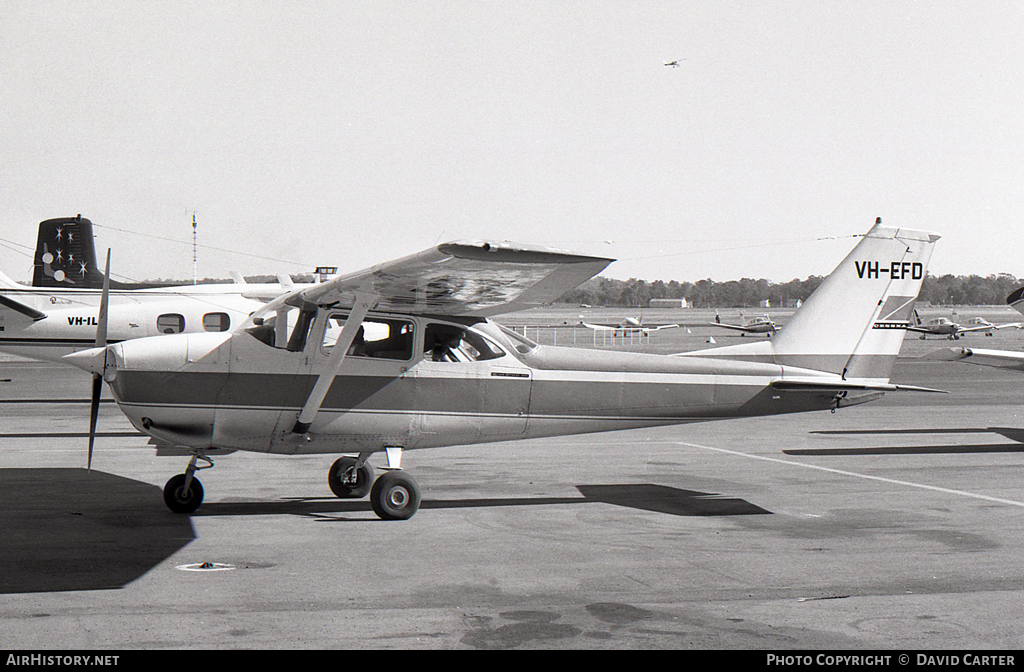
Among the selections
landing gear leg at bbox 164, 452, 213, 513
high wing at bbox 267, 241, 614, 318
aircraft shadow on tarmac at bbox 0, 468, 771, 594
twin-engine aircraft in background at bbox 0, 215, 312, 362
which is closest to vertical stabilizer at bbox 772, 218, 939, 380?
aircraft shadow on tarmac at bbox 0, 468, 771, 594

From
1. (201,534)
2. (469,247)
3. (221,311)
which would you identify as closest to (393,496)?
(201,534)

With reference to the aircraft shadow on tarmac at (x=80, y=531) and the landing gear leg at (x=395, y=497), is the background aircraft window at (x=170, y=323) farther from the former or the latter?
the landing gear leg at (x=395, y=497)

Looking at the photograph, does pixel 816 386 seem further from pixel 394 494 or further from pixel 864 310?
pixel 394 494

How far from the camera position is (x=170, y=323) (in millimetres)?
Result: 20156

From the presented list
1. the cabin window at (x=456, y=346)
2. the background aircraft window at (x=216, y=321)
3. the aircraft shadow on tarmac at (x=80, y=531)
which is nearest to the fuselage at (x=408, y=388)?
the cabin window at (x=456, y=346)

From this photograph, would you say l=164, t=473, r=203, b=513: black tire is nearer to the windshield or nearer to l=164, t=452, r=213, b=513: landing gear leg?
l=164, t=452, r=213, b=513: landing gear leg

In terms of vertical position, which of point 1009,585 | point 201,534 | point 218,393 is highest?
point 218,393

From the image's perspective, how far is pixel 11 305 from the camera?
789 inches

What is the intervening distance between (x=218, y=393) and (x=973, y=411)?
1838cm

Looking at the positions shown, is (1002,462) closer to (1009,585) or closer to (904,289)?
(904,289)

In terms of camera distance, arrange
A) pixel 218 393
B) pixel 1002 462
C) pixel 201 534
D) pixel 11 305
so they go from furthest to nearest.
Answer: pixel 11 305 → pixel 1002 462 → pixel 218 393 → pixel 201 534

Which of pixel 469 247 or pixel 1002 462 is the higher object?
pixel 469 247

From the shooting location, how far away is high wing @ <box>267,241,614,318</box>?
279 inches

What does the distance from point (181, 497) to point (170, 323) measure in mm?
12043
